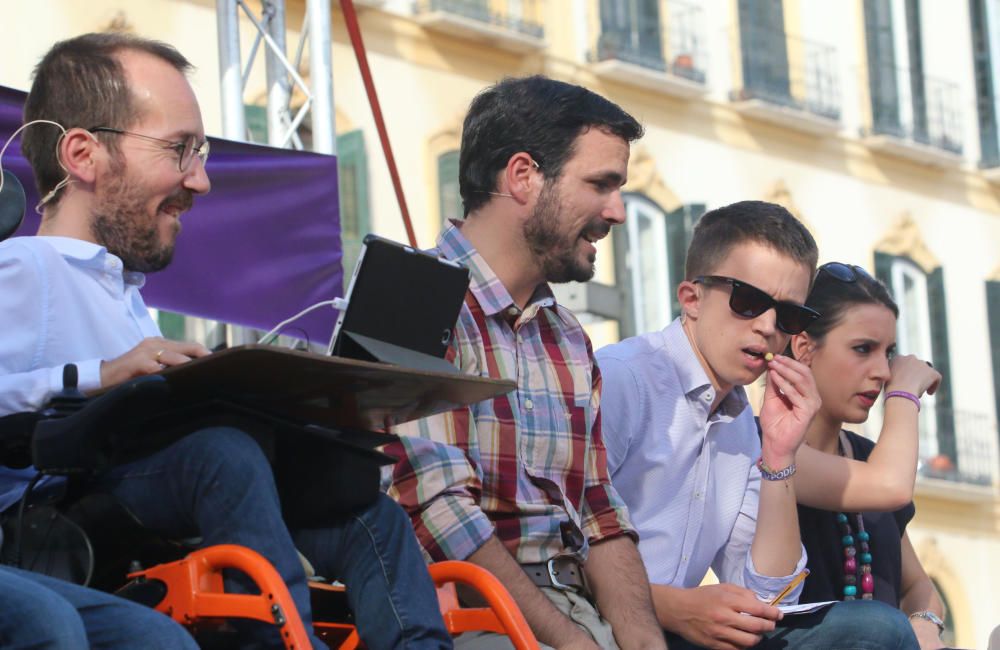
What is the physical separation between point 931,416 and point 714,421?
17799mm

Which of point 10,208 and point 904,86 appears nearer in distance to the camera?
point 10,208

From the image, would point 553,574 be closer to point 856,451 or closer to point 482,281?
point 482,281

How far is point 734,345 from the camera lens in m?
5.18

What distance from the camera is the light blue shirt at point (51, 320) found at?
352 centimetres

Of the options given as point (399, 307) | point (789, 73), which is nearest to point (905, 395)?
point (399, 307)

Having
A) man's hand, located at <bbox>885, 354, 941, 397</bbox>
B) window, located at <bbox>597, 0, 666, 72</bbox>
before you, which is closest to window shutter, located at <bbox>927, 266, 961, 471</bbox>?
window, located at <bbox>597, 0, 666, 72</bbox>

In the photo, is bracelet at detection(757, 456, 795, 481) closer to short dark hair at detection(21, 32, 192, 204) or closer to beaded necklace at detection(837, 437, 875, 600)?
beaded necklace at detection(837, 437, 875, 600)

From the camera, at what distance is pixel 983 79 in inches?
956

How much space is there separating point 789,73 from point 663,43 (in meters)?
1.95

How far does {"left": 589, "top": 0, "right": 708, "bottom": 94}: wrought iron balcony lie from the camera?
63.7 feet

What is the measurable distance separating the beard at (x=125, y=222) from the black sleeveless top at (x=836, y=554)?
88.1 inches

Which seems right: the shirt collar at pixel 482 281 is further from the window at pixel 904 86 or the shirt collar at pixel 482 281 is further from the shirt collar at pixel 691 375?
the window at pixel 904 86

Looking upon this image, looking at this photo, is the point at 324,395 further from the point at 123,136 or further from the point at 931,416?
the point at 931,416

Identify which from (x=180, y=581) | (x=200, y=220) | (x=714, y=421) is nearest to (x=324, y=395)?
(x=180, y=581)
